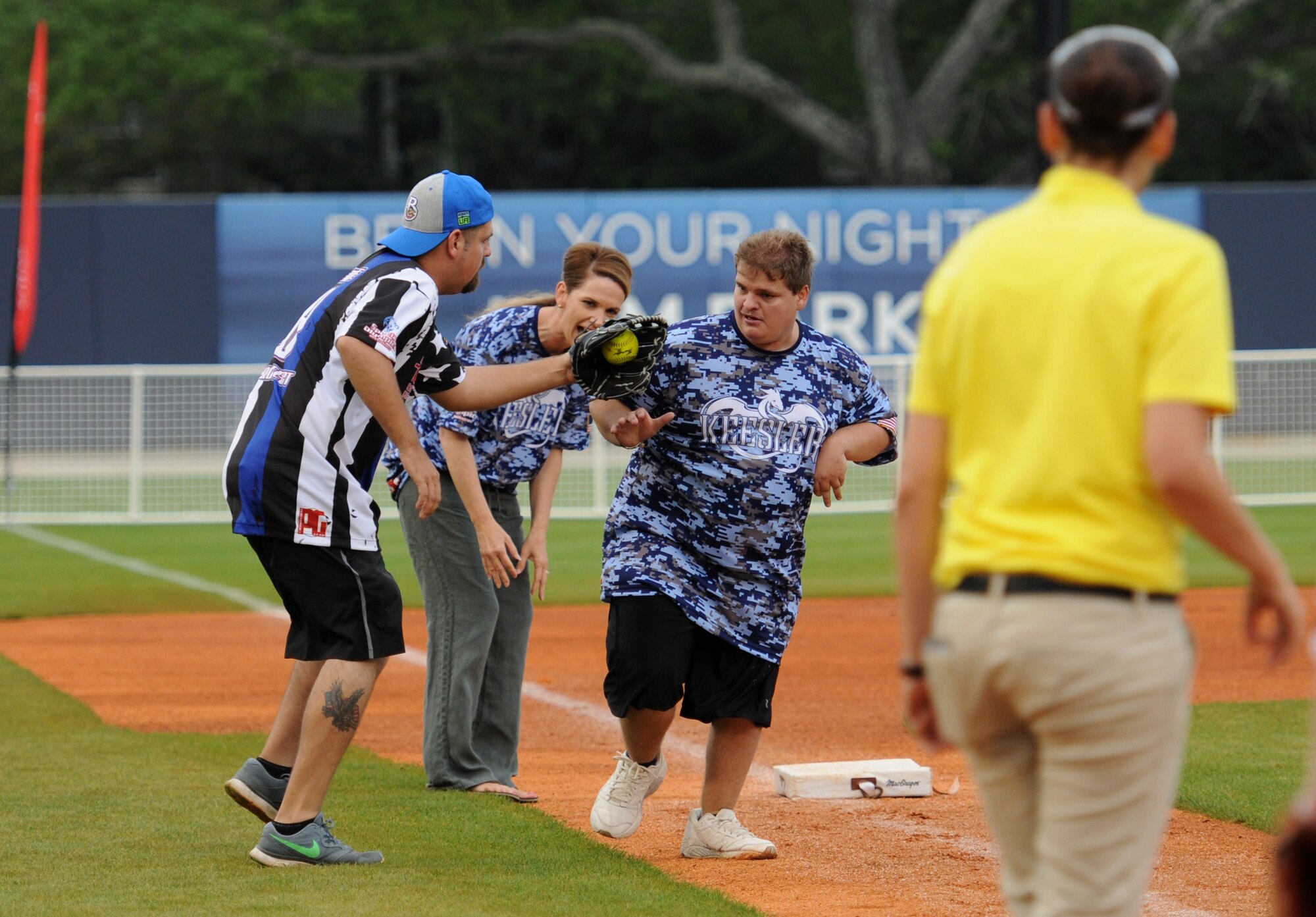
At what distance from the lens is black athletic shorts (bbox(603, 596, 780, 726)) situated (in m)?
5.30

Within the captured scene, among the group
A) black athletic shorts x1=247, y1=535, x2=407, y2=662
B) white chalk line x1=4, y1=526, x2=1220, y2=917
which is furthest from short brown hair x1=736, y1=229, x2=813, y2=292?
white chalk line x1=4, y1=526, x2=1220, y2=917

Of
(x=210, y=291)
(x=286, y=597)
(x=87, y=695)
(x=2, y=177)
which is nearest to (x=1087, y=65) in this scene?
(x=286, y=597)

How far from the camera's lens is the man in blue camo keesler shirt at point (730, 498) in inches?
206

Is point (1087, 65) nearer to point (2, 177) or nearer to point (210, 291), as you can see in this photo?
point (210, 291)

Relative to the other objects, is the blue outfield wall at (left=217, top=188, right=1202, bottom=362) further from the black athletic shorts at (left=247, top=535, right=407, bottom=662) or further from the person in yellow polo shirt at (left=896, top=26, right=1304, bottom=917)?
the person in yellow polo shirt at (left=896, top=26, right=1304, bottom=917)

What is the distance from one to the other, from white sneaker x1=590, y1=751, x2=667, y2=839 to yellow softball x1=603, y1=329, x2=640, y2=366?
4.48 ft

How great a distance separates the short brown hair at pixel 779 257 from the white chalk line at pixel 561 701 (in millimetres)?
1973

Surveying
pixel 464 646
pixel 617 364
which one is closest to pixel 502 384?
pixel 617 364

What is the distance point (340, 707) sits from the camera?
5.20 m

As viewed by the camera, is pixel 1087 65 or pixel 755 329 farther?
pixel 755 329

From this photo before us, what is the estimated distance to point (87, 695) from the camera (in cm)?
918

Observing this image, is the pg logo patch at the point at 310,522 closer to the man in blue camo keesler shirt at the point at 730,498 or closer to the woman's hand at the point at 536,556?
the man in blue camo keesler shirt at the point at 730,498

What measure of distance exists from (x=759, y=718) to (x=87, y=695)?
16.5ft

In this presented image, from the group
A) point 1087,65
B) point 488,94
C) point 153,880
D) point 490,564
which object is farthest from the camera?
point 488,94
